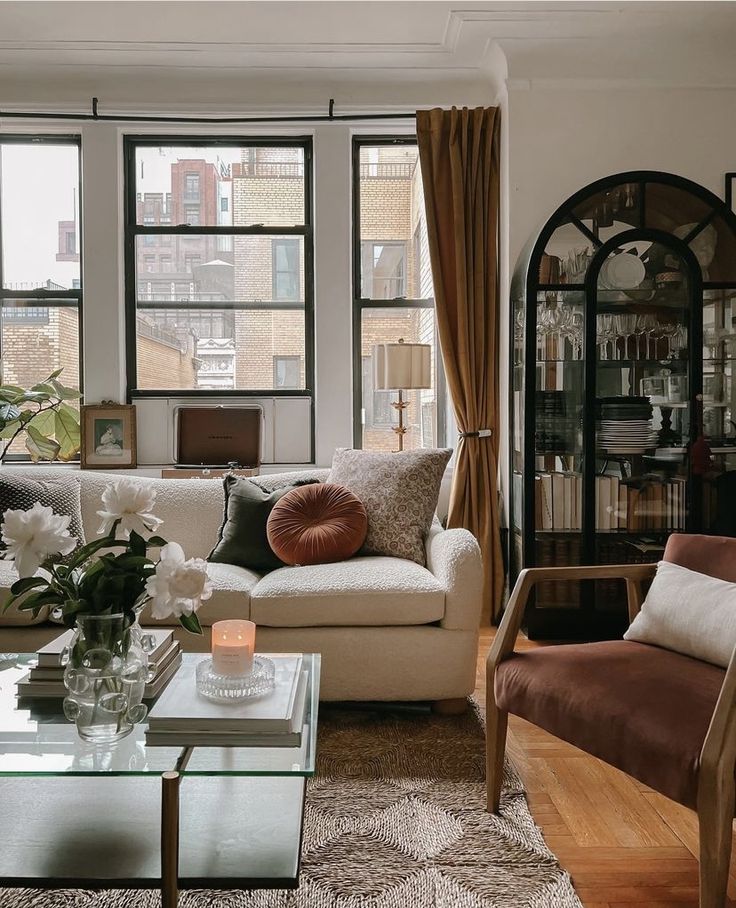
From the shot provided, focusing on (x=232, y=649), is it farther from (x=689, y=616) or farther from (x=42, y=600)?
(x=689, y=616)

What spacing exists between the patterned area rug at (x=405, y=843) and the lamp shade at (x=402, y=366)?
6.04ft

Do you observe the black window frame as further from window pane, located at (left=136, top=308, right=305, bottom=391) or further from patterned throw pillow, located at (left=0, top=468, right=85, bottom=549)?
patterned throw pillow, located at (left=0, top=468, right=85, bottom=549)

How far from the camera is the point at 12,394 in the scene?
3.88 metres

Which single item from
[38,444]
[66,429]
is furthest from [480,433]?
[38,444]

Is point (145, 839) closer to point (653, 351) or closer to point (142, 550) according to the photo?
point (142, 550)

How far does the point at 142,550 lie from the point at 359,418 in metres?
2.88

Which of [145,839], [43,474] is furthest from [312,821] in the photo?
[43,474]

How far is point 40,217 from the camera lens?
14.4 feet

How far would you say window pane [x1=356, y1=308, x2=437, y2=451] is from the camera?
4.42 metres

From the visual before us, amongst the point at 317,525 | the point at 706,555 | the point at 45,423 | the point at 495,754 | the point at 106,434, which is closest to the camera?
the point at 495,754

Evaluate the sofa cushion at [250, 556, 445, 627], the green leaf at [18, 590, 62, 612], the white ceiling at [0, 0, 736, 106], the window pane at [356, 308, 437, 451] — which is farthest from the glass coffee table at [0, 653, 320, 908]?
the white ceiling at [0, 0, 736, 106]

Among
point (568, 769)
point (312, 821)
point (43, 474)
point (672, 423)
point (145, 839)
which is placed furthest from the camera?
point (672, 423)

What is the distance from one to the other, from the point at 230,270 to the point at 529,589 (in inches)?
120

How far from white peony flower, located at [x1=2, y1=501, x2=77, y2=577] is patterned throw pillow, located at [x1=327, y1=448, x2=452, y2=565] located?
1.54 m
